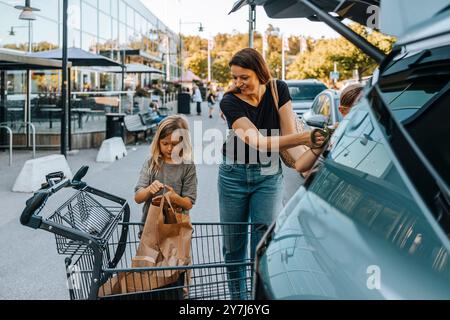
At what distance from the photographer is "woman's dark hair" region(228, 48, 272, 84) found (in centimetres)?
340

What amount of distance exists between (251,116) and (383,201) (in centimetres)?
216

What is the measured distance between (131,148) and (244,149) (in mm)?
12523

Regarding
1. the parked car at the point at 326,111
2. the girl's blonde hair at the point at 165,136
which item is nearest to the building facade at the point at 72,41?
the parked car at the point at 326,111

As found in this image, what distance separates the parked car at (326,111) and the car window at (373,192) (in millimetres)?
6315

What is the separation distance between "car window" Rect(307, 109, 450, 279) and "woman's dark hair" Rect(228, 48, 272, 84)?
177 centimetres

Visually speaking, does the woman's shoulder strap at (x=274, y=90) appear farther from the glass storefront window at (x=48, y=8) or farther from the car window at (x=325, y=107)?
the glass storefront window at (x=48, y=8)

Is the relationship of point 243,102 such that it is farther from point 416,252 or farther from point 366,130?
point 416,252

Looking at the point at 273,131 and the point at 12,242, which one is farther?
the point at 12,242

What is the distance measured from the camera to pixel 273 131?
11.4 ft

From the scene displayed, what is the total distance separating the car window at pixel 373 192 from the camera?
1.17 meters

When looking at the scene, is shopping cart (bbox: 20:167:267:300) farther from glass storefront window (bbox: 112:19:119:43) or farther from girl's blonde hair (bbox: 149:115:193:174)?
glass storefront window (bbox: 112:19:119:43)

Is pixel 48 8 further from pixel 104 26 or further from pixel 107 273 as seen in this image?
pixel 107 273
